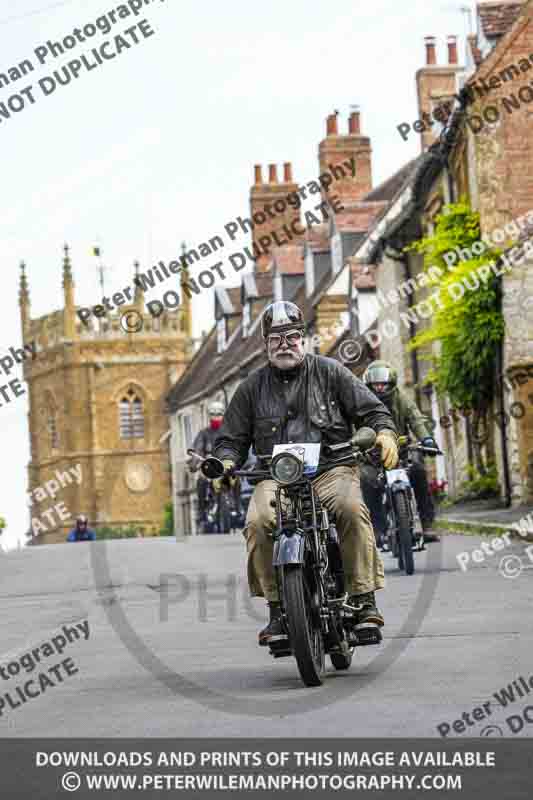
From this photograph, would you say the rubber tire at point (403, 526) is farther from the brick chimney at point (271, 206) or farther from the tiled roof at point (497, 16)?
the brick chimney at point (271, 206)

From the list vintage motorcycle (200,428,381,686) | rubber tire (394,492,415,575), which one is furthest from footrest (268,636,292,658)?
rubber tire (394,492,415,575)

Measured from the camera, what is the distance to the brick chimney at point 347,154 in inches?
2104

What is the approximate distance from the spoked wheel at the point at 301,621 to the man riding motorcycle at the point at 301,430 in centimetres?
29

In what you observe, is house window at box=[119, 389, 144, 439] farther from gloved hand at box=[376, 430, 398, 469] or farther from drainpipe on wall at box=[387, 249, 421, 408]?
gloved hand at box=[376, 430, 398, 469]

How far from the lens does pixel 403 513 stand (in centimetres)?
1580

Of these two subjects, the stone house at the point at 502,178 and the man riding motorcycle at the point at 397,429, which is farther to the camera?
the stone house at the point at 502,178

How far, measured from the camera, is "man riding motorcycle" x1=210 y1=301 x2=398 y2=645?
8469 millimetres

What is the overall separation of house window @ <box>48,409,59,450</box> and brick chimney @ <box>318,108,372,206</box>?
67385 mm

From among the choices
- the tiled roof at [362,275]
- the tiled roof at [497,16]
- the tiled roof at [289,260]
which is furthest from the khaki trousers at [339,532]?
the tiled roof at [289,260]

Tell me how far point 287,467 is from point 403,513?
772cm

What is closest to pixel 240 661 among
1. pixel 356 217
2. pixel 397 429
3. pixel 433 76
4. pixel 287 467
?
pixel 287 467

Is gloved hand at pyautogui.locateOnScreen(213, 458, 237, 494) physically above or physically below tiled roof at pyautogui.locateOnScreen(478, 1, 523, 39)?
below
